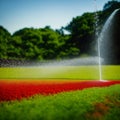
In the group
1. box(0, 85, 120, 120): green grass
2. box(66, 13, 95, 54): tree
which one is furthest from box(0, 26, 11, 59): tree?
box(0, 85, 120, 120): green grass

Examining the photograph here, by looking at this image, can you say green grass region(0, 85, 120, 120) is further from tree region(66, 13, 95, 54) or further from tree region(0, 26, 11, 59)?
tree region(66, 13, 95, 54)

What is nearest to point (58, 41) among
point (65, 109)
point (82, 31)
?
point (82, 31)

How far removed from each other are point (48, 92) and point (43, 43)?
2384cm

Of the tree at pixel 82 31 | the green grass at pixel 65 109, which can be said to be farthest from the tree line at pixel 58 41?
the green grass at pixel 65 109

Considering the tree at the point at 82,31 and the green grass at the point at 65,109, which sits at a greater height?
the tree at the point at 82,31

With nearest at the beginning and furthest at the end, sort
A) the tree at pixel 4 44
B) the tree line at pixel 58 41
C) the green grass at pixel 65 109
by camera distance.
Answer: the green grass at pixel 65 109 → the tree at pixel 4 44 → the tree line at pixel 58 41

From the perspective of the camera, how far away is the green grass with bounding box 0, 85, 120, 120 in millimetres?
6559

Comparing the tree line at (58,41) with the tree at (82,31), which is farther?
the tree at (82,31)

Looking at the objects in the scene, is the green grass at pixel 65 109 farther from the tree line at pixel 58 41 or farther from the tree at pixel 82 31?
the tree at pixel 82 31

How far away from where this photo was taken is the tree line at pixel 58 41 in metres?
28.3

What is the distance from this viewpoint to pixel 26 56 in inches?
1169

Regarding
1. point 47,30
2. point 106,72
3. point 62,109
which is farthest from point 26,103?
point 47,30

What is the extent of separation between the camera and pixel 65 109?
7.23 m

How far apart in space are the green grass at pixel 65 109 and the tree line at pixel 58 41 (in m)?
17.7
